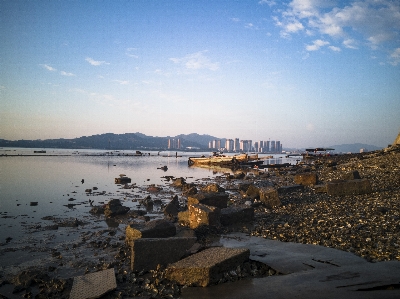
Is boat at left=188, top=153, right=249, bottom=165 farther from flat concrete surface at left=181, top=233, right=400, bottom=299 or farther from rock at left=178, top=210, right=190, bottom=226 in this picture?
flat concrete surface at left=181, top=233, right=400, bottom=299

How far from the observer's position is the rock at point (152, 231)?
6.27 m

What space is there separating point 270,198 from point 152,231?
20.7 feet

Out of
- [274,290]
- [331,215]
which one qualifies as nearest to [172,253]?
[274,290]

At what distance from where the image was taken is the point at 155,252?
5.39 m

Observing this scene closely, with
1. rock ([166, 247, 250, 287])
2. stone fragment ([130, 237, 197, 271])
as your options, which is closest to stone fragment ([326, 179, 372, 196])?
rock ([166, 247, 250, 287])

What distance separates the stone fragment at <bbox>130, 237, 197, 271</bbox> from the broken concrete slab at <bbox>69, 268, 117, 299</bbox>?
53cm

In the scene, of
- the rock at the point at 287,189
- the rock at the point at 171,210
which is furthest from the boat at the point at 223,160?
the rock at the point at 171,210

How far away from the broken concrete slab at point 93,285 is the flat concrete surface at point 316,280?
133 centimetres

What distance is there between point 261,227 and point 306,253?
100 inches

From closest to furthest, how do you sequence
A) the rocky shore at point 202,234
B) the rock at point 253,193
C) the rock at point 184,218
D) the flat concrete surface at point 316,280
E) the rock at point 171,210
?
the flat concrete surface at point 316,280 < the rocky shore at point 202,234 < the rock at point 184,218 < the rock at point 171,210 < the rock at point 253,193

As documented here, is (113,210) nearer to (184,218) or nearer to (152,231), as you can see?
(184,218)

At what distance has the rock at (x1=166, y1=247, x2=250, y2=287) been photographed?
4.38 meters

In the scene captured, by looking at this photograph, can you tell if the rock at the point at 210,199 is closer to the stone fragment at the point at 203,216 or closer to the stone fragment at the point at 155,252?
the stone fragment at the point at 203,216

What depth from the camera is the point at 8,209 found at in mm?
11617
